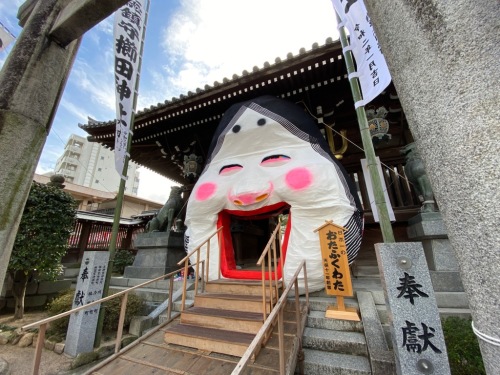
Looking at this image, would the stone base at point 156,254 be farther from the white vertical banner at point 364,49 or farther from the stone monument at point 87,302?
the white vertical banner at point 364,49

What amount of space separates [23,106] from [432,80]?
3.04 m

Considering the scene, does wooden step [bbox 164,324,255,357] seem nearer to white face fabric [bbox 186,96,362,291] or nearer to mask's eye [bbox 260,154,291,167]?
white face fabric [bbox 186,96,362,291]

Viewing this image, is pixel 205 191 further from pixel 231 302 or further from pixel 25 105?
pixel 25 105

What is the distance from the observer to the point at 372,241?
6.03 metres

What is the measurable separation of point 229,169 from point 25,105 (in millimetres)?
3664

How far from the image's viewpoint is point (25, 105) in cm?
188

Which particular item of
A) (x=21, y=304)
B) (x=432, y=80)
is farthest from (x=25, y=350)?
(x=432, y=80)

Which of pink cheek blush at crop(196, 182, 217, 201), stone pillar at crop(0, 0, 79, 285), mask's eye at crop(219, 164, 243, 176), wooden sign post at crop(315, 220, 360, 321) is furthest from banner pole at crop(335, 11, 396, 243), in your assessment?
stone pillar at crop(0, 0, 79, 285)

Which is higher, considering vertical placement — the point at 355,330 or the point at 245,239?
the point at 245,239

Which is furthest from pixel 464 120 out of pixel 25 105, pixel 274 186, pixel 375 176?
pixel 274 186

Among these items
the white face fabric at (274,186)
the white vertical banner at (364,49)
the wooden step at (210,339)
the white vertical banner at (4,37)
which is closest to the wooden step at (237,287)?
the white face fabric at (274,186)

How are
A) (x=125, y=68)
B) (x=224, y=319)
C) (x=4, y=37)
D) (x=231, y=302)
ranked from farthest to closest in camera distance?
(x=4, y=37) → (x=125, y=68) → (x=231, y=302) → (x=224, y=319)

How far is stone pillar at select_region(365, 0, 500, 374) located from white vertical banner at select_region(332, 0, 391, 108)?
1780 millimetres

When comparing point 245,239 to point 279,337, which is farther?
point 245,239
